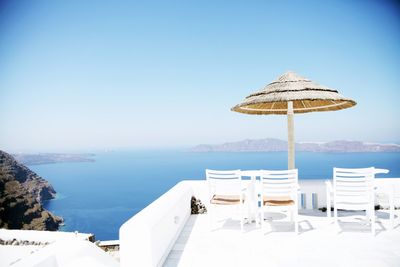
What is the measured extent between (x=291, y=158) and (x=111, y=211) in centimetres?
10446

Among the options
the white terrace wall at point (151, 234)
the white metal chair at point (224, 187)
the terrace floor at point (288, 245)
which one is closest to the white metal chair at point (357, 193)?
the terrace floor at point (288, 245)

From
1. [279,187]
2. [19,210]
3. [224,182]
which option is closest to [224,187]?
[224,182]

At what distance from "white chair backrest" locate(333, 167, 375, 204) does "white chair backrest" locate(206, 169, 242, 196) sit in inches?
53.2

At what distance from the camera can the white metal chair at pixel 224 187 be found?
4.14m

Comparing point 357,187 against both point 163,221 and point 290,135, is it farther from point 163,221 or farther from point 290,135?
point 163,221

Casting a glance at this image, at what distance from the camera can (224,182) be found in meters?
4.38

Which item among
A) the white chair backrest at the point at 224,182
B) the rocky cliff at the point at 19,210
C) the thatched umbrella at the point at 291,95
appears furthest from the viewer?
the rocky cliff at the point at 19,210

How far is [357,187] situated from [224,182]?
1.79m

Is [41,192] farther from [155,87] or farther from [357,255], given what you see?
[357,255]

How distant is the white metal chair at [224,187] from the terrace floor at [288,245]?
0.36 m

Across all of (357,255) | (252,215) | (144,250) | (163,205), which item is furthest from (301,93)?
(144,250)

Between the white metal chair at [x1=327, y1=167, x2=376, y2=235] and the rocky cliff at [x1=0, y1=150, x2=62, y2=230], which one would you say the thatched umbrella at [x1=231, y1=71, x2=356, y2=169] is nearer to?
the white metal chair at [x1=327, y1=167, x2=376, y2=235]

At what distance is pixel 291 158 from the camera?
17.4ft

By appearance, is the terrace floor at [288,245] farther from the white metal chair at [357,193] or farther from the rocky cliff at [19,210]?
the rocky cliff at [19,210]
